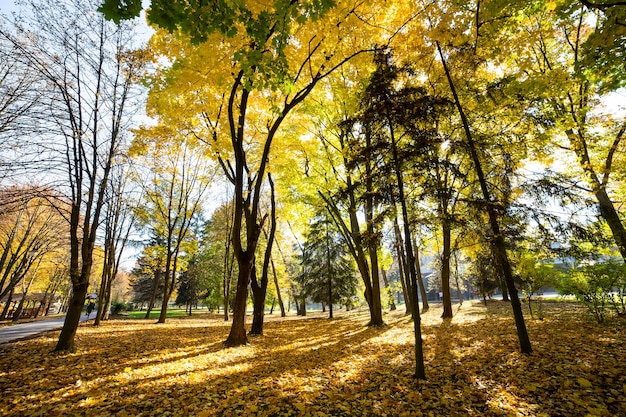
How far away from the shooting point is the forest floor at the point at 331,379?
374 centimetres

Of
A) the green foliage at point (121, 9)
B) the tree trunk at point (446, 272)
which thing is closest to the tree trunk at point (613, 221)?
the tree trunk at point (446, 272)

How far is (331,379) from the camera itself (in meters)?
5.14

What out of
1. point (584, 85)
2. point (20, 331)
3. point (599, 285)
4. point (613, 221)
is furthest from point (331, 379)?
point (20, 331)

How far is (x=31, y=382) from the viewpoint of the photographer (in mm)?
4617

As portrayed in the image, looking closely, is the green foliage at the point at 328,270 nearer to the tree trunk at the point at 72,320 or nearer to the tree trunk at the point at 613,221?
the tree trunk at the point at 613,221

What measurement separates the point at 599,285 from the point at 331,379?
7.96 meters

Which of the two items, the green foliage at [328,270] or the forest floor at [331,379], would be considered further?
the green foliage at [328,270]

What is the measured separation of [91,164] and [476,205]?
1033cm

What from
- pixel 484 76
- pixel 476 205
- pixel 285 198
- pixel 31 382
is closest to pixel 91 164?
pixel 31 382

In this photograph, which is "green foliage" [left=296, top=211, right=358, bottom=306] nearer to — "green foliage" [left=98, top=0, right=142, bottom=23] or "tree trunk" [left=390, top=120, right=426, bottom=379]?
"tree trunk" [left=390, top=120, right=426, bottom=379]

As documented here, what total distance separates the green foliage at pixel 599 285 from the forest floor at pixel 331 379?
1.92ft

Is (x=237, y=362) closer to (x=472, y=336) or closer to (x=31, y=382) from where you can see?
(x=31, y=382)

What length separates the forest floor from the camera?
3.74 m

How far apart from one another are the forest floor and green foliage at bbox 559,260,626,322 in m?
0.59
